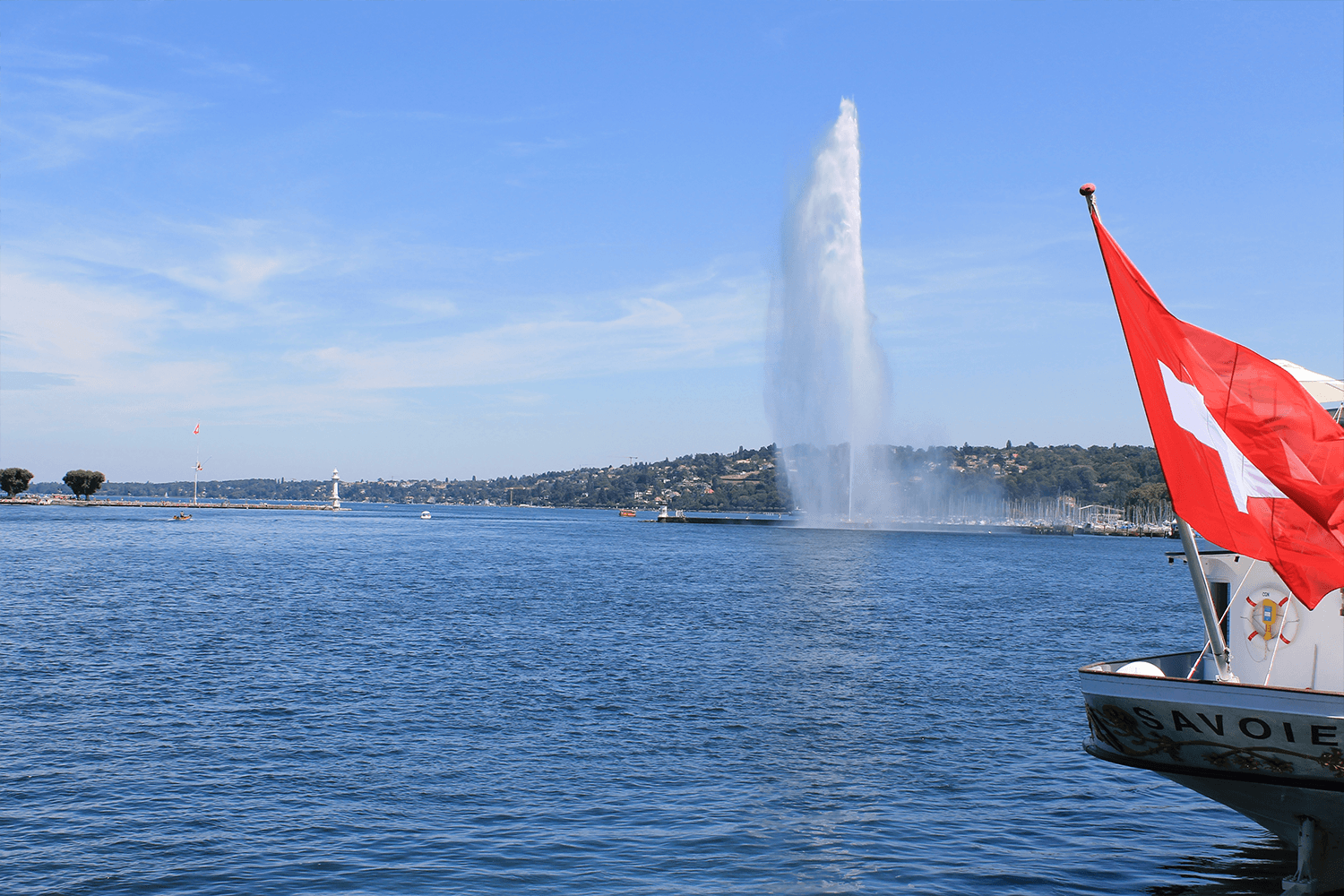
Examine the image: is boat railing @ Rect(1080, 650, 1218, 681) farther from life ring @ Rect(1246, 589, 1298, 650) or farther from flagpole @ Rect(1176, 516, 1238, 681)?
flagpole @ Rect(1176, 516, 1238, 681)

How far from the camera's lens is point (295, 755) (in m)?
21.1

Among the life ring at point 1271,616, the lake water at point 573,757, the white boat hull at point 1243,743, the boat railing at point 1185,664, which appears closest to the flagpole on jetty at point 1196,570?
the white boat hull at point 1243,743

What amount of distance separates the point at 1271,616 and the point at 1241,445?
14.0ft

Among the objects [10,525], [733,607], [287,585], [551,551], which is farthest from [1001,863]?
[10,525]

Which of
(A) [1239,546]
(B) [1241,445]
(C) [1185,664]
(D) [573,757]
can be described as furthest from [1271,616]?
(D) [573,757]

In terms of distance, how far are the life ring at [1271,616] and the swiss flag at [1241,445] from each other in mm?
3216

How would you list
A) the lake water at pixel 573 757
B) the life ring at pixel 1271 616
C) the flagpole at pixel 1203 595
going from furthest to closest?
the lake water at pixel 573 757
the life ring at pixel 1271 616
the flagpole at pixel 1203 595

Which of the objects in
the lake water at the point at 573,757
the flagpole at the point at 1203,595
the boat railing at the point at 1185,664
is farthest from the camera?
the boat railing at the point at 1185,664

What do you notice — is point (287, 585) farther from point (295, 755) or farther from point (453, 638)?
point (295, 755)

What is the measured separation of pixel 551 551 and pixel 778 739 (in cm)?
9361

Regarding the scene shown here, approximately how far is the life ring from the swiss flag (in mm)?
3216

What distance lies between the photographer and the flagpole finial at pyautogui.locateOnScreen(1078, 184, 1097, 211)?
473 inches

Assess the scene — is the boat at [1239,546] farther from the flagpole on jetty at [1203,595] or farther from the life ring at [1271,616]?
the life ring at [1271,616]

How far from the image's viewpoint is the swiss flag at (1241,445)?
11.1m
